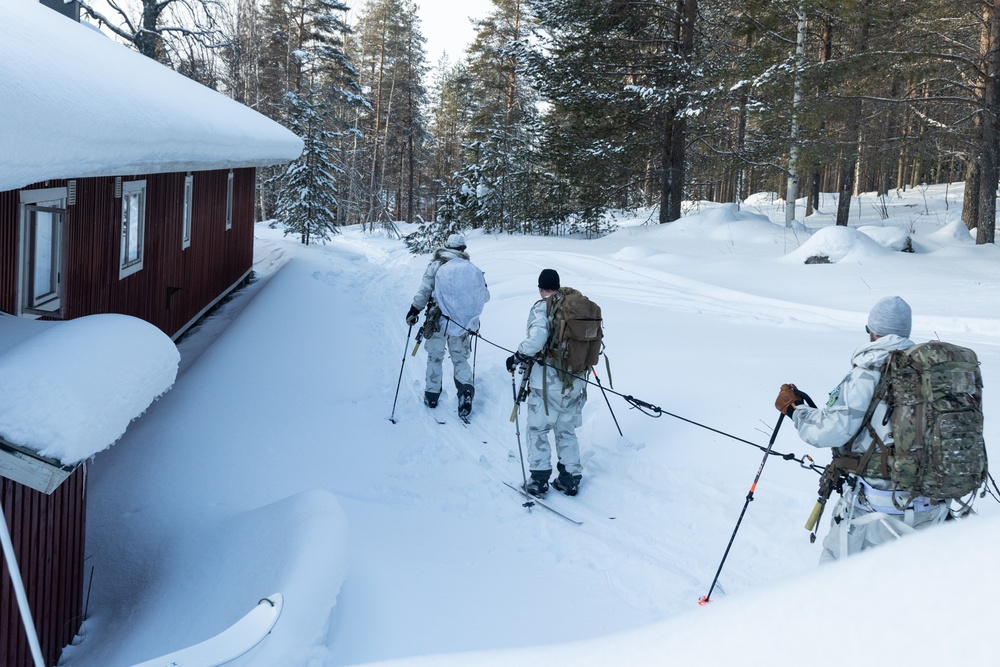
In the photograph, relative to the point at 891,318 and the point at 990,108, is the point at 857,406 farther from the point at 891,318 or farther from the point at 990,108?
the point at 990,108

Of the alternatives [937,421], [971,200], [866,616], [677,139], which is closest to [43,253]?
[937,421]

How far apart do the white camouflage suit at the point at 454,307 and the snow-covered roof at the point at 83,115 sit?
2549 mm

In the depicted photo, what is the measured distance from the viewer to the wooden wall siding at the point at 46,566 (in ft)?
14.0

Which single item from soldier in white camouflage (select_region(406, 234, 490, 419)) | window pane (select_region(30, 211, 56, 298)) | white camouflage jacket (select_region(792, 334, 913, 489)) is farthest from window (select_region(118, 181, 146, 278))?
white camouflage jacket (select_region(792, 334, 913, 489))

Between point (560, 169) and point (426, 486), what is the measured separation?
16.4 meters

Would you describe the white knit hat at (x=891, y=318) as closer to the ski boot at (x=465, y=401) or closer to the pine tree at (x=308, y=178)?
the ski boot at (x=465, y=401)

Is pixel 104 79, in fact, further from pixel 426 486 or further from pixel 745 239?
pixel 745 239

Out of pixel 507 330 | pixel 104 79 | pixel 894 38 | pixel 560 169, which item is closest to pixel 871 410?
pixel 104 79

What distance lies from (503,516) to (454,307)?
325cm

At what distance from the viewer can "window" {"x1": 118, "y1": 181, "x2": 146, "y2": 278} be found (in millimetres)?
8711

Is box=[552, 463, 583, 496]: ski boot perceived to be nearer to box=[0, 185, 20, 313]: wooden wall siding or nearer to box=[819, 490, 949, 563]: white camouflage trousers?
box=[819, 490, 949, 563]: white camouflage trousers

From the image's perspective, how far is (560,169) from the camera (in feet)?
73.6

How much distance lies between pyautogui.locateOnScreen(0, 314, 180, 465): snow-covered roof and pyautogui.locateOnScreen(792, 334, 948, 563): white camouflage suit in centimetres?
373

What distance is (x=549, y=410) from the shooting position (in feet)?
23.4
